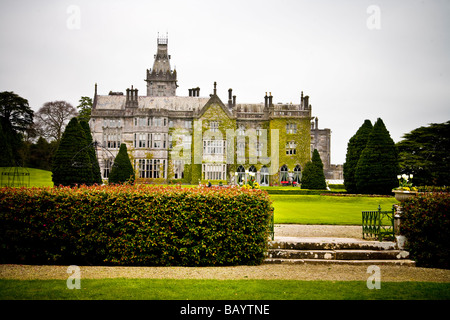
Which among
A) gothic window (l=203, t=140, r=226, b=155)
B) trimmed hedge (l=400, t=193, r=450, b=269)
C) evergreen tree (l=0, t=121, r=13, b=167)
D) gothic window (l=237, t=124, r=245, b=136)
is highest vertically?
gothic window (l=237, t=124, r=245, b=136)

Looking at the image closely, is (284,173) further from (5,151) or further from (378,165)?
(5,151)

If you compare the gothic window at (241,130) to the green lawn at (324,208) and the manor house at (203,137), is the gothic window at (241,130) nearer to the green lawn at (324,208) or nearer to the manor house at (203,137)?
the manor house at (203,137)

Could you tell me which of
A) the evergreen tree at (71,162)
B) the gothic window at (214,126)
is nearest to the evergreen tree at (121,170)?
the evergreen tree at (71,162)

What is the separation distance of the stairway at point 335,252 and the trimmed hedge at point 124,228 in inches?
47.3

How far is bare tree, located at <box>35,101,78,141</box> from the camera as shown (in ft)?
152

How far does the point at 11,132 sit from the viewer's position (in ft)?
133

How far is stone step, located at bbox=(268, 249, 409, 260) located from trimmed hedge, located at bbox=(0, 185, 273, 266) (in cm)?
112

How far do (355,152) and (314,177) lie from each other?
14.0 feet

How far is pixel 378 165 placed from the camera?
24.2m

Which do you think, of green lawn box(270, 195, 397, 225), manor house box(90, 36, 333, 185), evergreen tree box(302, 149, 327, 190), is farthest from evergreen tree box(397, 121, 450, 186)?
manor house box(90, 36, 333, 185)

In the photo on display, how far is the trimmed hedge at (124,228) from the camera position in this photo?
7.42 metres

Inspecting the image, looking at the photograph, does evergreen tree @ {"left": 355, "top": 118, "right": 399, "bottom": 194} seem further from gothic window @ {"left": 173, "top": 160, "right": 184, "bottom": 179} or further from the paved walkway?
gothic window @ {"left": 173, "top": 160, "right": 184, "bottom": 179}
